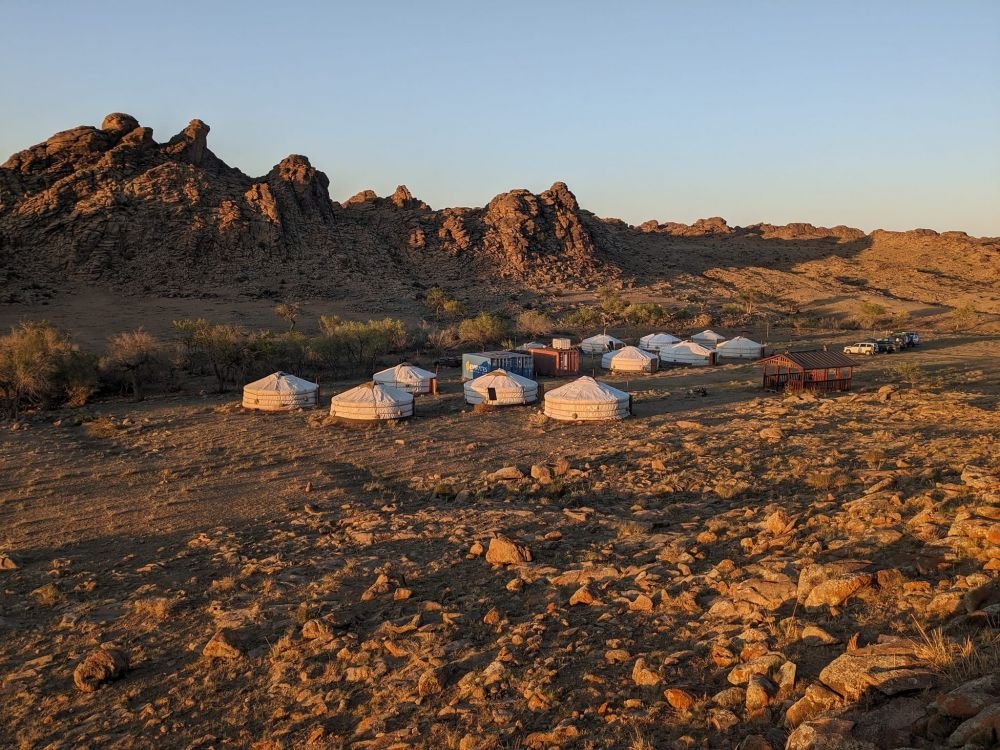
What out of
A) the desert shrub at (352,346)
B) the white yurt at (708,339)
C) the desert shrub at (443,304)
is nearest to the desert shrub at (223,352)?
the desert shrub at (352,346)

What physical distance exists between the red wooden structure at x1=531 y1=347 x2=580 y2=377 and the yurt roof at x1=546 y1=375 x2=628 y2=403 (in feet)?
33.1

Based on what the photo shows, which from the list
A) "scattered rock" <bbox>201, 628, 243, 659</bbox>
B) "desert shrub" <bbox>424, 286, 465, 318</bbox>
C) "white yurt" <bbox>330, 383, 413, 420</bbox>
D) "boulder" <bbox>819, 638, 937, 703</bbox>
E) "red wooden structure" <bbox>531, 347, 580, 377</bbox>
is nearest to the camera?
"boulder" <bbox>819, 638, 937, 703</bbox>

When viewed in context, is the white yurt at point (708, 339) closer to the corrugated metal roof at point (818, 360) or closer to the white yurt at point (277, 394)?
the corrugated metal roof at point (818, 360)

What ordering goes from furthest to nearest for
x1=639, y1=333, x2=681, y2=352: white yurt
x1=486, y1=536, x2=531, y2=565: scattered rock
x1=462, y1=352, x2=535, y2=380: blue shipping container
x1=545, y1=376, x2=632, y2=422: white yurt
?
x1=639, y1=333, x2=681, y2=352: white yurt, x1=462, y1=352, x2=535, y2=380: blue shipping container, x1=545, y1=376, x2=632, y2=422: white yurt, x1=486, y1=536, x2=531, y2=565: scattered rock

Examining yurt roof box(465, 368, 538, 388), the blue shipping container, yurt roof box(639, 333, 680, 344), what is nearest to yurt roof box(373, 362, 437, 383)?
the blue shipping container

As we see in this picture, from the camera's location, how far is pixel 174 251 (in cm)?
5700

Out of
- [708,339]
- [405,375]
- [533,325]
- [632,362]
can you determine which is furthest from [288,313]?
[708,339]

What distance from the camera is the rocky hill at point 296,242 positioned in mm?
55438

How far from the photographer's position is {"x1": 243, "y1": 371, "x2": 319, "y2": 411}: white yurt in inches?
941

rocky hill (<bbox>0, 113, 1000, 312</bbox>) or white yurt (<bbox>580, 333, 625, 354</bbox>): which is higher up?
rocky hill (<bbox>0, 113, 1000, 312</bbox>)

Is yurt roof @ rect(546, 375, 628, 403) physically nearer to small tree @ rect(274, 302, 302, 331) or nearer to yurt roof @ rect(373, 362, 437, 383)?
yurt roof @ rect(373, 362, 437, 383)

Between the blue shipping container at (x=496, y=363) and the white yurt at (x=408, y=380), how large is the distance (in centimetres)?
239

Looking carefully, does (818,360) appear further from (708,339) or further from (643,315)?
(643,315)

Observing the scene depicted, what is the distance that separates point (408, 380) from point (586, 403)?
874 centimetres
